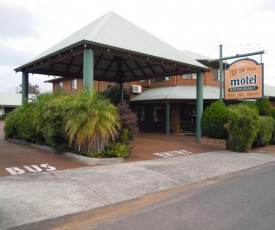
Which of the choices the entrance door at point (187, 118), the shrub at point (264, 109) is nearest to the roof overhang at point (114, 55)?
the shrub at point (264, 109)

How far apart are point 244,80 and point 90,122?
10749mm

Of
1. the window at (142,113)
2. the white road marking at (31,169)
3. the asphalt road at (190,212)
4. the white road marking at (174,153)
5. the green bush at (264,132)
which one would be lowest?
the asphalt road at (190,212)

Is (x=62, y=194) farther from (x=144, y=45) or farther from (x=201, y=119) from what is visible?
(x=201, y=119)

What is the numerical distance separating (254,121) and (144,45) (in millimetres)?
6533

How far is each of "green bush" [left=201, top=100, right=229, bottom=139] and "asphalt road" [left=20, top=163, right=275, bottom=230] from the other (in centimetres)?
772

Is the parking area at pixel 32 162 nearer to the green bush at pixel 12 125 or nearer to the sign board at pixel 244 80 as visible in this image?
the green bush at pixel 12 125

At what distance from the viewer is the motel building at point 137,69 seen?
A: 1172 cm

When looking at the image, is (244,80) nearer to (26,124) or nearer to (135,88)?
(135,88)

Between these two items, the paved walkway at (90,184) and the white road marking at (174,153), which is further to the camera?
the white road marking at (174,153)

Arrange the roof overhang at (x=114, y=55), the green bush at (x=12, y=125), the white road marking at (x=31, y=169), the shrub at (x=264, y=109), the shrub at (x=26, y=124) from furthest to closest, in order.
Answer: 1. the shrub at (x=264, y=109)
2. the green bush at (x=12, y=125)
3. the shrub at (x=26, y=124)
4. the roof overhang at (x=114, y=55)
5. the white road marking at (x=31, y=169)

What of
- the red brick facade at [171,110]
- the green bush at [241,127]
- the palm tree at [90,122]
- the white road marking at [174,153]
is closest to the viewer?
Answer: the palm tree at [90,122]

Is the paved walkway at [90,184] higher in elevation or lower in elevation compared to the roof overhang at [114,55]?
lower

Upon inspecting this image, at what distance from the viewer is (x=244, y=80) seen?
16.2m

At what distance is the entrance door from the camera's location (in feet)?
74.0
